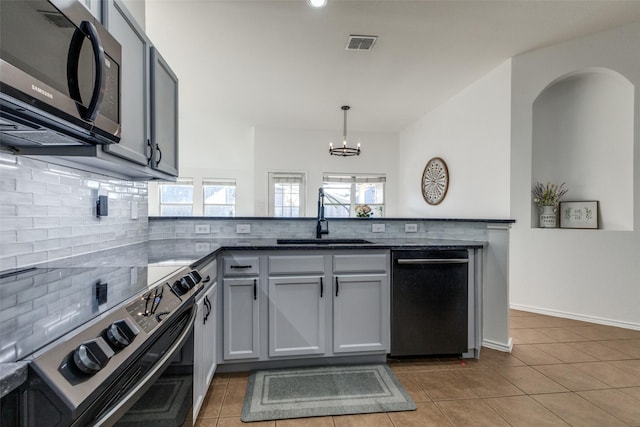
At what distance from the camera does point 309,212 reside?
6.34 meters

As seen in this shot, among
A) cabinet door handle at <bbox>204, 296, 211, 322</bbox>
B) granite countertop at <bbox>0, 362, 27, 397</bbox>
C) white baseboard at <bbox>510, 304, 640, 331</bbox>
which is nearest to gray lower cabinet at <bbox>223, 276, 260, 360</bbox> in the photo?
cabinet door handle at <bbox>204, 296, 211, 322</bbox>

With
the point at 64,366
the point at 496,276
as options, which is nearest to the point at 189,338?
the point at 64,366

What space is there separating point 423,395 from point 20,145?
2.37 meters

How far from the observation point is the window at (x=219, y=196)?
20.8 ft

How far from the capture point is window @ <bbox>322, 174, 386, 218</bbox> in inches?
258

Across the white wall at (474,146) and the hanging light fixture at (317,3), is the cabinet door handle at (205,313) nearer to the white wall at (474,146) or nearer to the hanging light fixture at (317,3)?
the hanging light fixture at (317,3)

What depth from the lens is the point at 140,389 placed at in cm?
81

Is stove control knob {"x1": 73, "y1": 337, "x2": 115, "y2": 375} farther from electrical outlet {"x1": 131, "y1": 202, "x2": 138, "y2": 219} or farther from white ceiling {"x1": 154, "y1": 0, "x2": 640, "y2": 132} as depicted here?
white ceiling {"x1": 154, "y1": 0, "x2": 640, "y2": 132}

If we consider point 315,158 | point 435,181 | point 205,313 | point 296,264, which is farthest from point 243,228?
point 315,158

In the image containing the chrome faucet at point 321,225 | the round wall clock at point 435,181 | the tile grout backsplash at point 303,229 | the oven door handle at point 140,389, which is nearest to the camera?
the oven door handle at point 140,389

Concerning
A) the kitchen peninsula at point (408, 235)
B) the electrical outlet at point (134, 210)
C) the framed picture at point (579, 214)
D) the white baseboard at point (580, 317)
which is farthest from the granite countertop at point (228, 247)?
the framed picture at point (579, 214)

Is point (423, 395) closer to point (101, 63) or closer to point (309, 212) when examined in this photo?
point (101, 63)

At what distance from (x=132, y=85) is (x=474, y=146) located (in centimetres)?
388

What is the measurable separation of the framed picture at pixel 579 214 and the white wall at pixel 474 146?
0.71 meters
